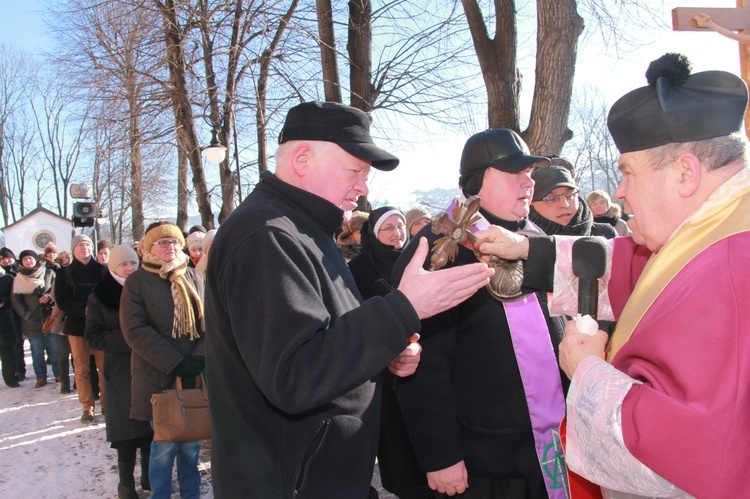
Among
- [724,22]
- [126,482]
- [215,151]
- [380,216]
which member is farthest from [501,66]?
[215,151]

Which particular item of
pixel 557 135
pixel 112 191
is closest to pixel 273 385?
pixel 557 135

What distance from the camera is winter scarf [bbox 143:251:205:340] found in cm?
402

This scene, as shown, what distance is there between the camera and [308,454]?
163cm

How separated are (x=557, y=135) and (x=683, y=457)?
554cm

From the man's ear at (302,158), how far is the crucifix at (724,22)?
11.2 feet

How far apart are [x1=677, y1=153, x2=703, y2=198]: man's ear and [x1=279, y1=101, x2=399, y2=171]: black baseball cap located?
0.89m

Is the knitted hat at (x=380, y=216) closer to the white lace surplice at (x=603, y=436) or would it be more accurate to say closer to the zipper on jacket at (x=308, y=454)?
the zipper on jacket at (x=308, y=454)

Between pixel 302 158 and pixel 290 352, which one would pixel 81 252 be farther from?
pixel 290 352

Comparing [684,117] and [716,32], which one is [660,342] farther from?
[716,32]

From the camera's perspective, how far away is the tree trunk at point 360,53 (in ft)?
31.5

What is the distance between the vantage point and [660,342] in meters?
1.25

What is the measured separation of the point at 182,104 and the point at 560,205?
11.7m

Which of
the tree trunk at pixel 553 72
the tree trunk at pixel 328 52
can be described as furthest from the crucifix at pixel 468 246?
the tree trunk at pixel 328 52

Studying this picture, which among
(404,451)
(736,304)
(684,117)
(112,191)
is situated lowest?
(404,451)
